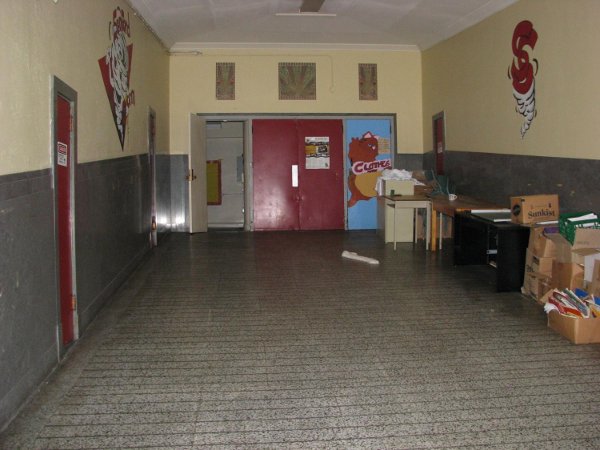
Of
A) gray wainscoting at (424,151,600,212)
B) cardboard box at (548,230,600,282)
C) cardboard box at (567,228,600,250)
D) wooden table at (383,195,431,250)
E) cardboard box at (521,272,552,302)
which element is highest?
gray wainscoting at (424,151,600,212)

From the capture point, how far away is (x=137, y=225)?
7457 millimetres

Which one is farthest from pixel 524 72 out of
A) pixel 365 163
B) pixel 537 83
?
pixel 365 163

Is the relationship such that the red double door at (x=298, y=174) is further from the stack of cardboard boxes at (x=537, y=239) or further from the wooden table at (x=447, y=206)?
the stack of cardboard boxes at (x=537, y=239)

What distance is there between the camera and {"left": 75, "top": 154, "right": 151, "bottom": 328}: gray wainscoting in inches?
192

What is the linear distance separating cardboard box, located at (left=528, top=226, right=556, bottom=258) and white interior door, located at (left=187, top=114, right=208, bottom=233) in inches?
231

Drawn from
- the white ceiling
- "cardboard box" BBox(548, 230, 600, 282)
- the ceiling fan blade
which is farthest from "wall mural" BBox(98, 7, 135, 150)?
"cardboard box" BBox(548, 230, 600, 282)

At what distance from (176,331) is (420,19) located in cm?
603

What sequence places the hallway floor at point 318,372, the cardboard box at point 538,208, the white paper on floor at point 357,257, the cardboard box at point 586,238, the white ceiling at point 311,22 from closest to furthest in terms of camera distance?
the hallway floor at point 318,372 < the cardboard box at point 586,238 < the cardboard box at point 538,208 < the white paper on floor at point 357,257 < the white ceiling at point 311,22

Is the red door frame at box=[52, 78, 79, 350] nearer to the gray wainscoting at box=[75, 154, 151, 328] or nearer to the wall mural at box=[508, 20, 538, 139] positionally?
the gray wainscoting at box=[75, 154, 151, 328]

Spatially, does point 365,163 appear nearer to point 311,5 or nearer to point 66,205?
point 311,5

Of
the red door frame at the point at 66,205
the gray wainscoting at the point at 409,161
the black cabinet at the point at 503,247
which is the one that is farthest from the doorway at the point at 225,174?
the red door frame at the point at 66,205

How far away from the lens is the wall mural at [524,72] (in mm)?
6676

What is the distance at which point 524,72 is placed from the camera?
22.5 feet

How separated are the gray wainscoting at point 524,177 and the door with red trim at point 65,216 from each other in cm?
419
